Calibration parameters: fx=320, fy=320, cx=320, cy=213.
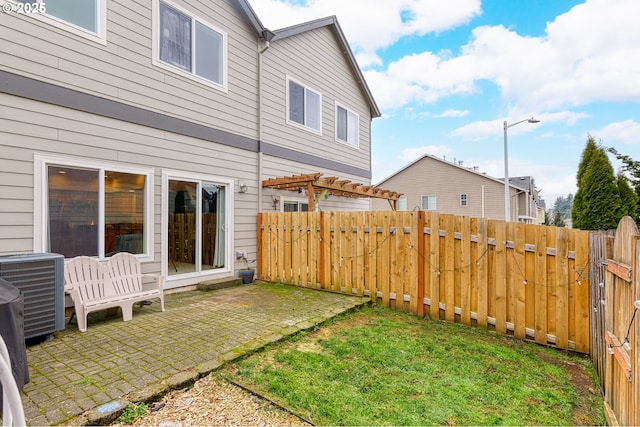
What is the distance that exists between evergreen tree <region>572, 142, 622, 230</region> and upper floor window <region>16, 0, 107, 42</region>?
13.6 metres

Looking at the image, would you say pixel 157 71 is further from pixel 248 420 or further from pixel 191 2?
pixel 248 420

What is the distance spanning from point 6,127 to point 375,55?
51.8 ft

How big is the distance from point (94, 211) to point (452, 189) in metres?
25.6

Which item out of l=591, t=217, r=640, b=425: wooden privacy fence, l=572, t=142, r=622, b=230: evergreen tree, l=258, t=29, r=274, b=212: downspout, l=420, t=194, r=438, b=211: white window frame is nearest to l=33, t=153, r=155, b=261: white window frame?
l=258, t=29, r=274, b=212: downspout

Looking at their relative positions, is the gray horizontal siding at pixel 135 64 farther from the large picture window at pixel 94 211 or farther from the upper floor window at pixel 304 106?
the upper floor window at pixel 304 106

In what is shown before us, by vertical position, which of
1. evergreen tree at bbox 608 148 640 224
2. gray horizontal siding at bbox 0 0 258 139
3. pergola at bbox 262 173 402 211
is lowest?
pergola at bbox 262 173 402 211

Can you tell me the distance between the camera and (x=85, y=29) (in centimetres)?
516

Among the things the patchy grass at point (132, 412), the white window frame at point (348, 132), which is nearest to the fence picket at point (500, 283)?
the patchy grass at point (132, 412)

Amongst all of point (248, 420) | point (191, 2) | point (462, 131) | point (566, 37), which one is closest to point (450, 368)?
point (248, 420)

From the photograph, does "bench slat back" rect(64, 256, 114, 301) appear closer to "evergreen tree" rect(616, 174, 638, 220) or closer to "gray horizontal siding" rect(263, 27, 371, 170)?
"gray horizontal siding" rect(263, 27, 371, 170)

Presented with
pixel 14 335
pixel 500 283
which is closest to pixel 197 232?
pixel 14 335

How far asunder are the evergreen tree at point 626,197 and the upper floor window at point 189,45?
482 inches

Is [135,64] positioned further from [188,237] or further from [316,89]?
[316,89]

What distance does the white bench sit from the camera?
14.0ft
